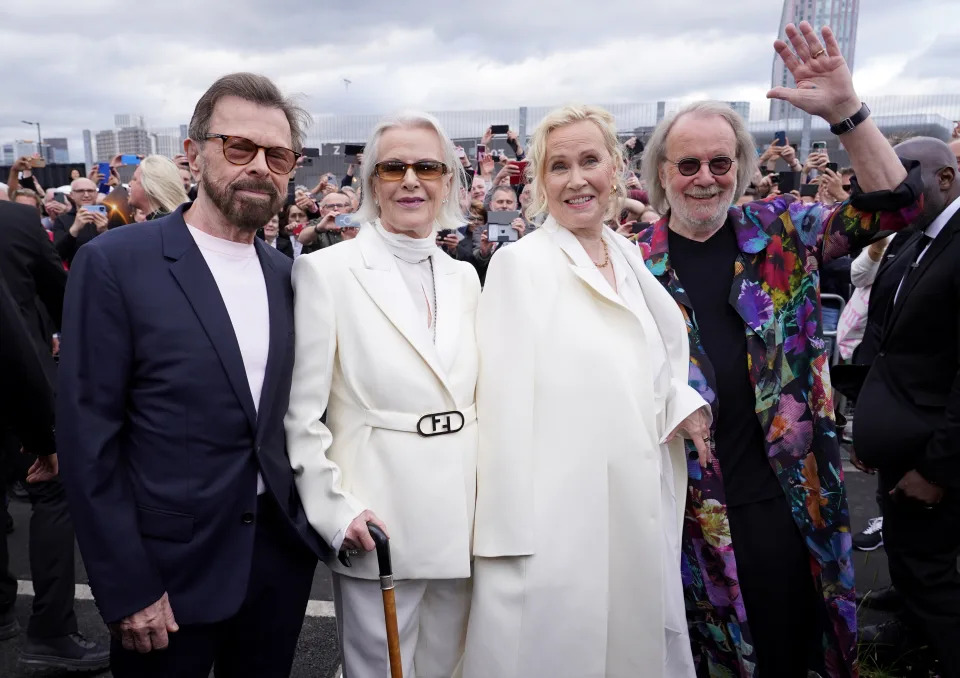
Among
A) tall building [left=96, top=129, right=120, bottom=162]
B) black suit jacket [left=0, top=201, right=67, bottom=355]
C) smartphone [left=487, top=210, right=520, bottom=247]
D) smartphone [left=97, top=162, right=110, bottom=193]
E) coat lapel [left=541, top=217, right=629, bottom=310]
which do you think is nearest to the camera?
coat lapel [left=541, top=217, right=629, bottom=310]

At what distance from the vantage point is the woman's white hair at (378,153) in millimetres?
2197

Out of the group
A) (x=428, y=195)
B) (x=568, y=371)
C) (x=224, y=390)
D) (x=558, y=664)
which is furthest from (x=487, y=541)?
(x=428, y=195)

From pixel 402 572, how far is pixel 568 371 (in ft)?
2.50

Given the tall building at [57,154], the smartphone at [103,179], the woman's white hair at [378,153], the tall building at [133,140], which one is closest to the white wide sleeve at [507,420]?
the woman's white hair at [378,153]

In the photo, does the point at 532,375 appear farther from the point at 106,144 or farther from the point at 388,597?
the point at 106,144

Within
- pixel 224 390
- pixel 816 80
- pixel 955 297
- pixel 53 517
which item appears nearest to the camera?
pixel 224 390

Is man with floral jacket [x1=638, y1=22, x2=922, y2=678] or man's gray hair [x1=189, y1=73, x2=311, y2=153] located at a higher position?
man's gray hair [x1=189, y1=73, x2=311, y2=153]

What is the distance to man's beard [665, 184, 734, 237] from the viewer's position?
238 cm

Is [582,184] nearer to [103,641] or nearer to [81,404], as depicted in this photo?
[81,404]

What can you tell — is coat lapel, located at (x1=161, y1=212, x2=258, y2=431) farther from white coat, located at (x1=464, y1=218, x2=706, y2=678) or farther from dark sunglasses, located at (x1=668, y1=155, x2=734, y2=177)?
dark sunglasses, located at (x1=668, y1=155, x2=734, y2=177)

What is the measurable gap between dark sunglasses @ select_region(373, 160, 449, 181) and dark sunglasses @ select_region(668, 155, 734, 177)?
88 cm

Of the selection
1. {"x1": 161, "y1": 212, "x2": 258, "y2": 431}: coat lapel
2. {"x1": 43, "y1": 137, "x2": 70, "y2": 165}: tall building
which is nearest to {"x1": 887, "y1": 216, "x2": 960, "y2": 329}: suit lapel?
{"x1": 161, "y1": 212, "x2": 258, "y2": 431}: coat lapel

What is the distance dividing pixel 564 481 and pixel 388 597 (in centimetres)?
60

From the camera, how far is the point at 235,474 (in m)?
1.80
